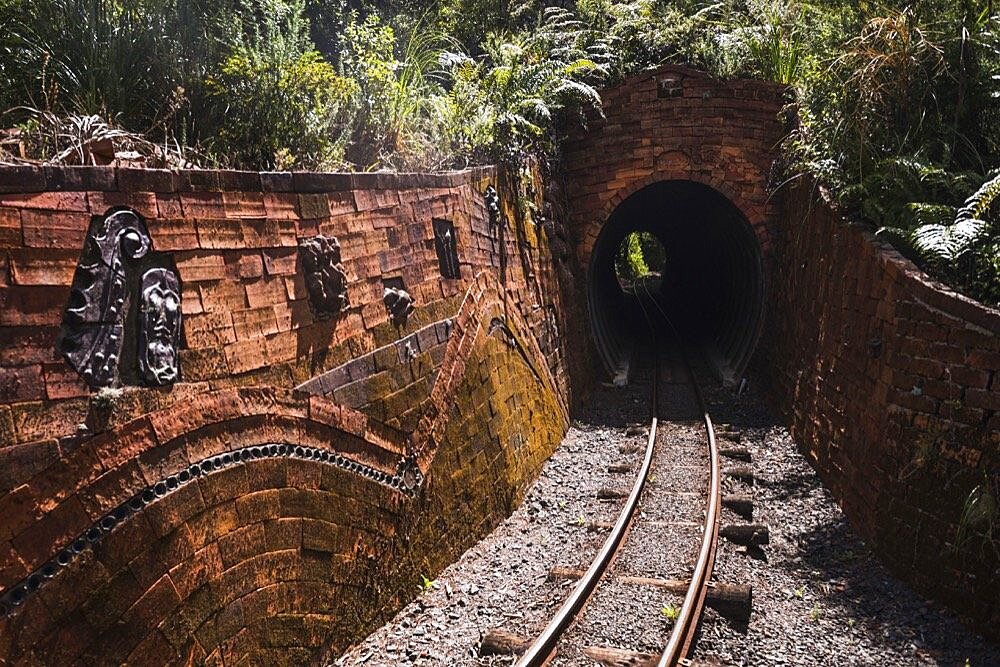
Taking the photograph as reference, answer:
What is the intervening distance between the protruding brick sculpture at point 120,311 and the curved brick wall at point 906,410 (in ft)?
18.6

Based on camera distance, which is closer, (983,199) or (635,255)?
(983,199)

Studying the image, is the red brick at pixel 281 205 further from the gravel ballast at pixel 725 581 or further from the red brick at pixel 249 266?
the gravel ballast at pixel 725 581

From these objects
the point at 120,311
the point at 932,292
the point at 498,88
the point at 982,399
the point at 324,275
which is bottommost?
the point at 982,399

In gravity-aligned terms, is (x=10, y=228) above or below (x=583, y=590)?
above

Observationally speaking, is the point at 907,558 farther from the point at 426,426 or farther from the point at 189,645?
the point at 189,645

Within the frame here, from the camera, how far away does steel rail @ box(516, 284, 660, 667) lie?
496 centimetres

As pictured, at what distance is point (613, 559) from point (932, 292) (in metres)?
3.57

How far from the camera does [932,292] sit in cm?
620

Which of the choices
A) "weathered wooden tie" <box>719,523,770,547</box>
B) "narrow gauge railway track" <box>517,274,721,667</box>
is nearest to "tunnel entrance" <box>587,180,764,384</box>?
"narrow gauge railway track" <box>517,274,721,667</box>

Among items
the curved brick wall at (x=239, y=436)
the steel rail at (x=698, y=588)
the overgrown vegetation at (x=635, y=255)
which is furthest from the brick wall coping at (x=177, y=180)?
the overgrown vegetation at (x=635, y=255)

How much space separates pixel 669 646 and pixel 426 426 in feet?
8.26

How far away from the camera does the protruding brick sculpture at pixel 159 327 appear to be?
367cm

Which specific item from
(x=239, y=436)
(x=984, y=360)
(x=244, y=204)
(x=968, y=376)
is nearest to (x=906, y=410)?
(x=968, y=376)

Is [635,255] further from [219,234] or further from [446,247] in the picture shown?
[219,234]
